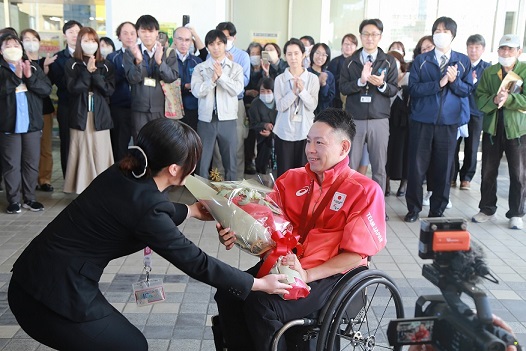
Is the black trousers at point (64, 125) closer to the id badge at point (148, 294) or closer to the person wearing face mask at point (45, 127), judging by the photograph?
the person wearing face mask at point (45, 127)

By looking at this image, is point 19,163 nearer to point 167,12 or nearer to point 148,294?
point 167,12

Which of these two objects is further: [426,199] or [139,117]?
[426,199]

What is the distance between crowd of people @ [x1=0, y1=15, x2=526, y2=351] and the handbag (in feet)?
0.28

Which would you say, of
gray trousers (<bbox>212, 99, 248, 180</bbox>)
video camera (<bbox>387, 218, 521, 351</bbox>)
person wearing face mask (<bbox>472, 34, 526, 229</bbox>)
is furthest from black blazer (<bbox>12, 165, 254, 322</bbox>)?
gray trousers (<bbox>212, 99, 248, 180</bbox>)

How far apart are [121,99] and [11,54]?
1222 mm

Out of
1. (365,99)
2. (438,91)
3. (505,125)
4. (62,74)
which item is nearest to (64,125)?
(62,74)

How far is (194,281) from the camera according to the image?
12.5 ft

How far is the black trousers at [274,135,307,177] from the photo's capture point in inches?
220

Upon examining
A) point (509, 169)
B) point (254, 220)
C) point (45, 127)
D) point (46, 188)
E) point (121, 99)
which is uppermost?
point (121, 99)

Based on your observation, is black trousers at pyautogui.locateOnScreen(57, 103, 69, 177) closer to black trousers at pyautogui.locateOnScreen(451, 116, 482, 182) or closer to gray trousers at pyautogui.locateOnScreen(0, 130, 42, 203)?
gray trousers at pyautogui.locateOnScreen(0, 130, 42, 203)

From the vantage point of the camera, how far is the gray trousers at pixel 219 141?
582 centimetres

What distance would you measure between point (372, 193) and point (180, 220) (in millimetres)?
832

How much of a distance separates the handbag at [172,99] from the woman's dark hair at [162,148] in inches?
150

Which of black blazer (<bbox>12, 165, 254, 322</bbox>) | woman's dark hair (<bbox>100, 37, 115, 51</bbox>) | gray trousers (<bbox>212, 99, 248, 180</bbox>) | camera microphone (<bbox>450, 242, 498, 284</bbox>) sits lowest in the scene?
gray trousers (<bbox>212, 99, 248, 180</bbox>)
